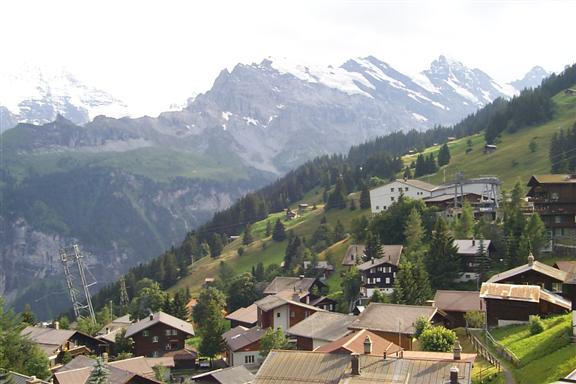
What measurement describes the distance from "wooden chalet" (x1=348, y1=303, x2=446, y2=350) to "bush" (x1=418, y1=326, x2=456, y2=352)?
5.26 metres

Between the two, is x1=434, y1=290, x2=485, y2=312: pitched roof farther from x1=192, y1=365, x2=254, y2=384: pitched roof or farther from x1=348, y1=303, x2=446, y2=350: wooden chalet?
x1=192, y1=365, x2=254, y2=384: pitched roof

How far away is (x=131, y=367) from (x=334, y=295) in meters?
38.2

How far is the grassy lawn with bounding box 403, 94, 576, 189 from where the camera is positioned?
14888 centimetres

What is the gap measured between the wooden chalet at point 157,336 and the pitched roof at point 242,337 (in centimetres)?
850

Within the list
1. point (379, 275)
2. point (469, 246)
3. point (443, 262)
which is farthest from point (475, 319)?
point (379, 275)

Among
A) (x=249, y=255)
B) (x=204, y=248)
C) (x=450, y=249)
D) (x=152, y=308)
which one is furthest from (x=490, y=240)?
(x=204, y=248)

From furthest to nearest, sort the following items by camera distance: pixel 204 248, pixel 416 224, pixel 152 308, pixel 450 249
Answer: pixel 204 248, pixel 152 308, pixel 416 224, pixel 450 249

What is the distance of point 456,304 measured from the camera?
67.4m

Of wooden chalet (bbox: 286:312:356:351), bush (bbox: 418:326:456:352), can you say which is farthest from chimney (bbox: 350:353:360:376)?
wooden chalet (bbox: 286:312:356:351)

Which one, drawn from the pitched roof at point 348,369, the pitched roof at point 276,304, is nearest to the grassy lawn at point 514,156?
the pitched roof at point 276,304

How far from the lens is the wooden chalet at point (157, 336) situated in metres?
87.5

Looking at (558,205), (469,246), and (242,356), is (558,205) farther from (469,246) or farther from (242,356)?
(242,356)

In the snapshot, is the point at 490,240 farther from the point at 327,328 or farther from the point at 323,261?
the point at 323,261

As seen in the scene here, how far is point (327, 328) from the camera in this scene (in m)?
69.0
